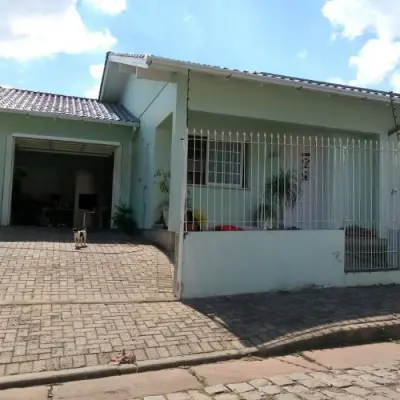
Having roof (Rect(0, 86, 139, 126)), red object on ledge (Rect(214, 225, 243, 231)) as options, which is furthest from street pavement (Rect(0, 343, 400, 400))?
roof (Rect(0, 86, 139, 126))

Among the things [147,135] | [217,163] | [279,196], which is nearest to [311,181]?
[279,196]

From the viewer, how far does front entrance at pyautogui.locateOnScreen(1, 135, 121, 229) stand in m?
15.0

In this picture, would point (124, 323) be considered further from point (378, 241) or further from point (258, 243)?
point (378, 241)

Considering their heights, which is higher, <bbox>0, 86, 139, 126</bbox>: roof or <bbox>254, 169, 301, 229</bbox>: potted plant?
<bbox>0, 86, 139, 126</bbox>: roof

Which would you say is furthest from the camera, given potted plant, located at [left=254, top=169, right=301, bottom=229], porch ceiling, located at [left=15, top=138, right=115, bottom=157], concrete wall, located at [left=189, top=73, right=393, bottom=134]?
porch ceiling, located at [left=15, top=138, right=115, bottom=157]

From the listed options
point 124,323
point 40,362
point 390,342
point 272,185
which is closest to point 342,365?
point 390,342

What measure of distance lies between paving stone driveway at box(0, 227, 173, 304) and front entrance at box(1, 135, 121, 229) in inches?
208

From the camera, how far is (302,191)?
923 centimetres

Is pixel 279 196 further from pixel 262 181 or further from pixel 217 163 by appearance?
pixel 217 163

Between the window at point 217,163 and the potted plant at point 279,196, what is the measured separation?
3.72 feet

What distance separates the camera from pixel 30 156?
1739cm

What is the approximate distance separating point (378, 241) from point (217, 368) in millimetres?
5061

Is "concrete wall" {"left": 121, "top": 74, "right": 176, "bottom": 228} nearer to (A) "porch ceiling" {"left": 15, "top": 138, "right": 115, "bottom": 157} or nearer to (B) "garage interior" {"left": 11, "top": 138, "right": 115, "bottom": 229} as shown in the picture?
(A) "porch ceiling" {"left": 15, "top": 138, "right": 115, "bottom": 157}

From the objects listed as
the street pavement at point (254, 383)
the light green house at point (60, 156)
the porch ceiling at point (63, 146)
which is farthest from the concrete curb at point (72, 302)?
the porch ceiling at point (63, 146)
